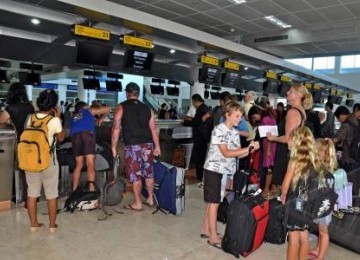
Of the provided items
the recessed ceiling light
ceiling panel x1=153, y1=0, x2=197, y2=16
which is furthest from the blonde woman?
the recessed ceiling light

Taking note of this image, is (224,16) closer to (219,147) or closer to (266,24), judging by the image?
(266,24)

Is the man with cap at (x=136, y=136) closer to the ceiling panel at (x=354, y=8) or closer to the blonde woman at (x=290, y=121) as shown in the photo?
the blonde woman at (x=290, y=121)

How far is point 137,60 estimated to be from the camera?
6.74 meters

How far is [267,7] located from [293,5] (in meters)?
0.54

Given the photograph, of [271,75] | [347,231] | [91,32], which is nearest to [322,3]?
[271,75]

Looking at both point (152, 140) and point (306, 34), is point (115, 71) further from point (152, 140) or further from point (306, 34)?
point (152, 140)

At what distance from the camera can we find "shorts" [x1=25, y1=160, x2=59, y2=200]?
3.00m

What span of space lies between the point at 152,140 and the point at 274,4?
4822 mm

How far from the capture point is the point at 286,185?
91.2 inches

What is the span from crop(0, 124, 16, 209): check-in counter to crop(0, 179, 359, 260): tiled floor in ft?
0.57

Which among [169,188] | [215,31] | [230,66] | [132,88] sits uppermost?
[215,31]

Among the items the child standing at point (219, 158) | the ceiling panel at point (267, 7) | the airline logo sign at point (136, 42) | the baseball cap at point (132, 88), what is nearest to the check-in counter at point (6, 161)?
the baseball cap at point (132, 88)

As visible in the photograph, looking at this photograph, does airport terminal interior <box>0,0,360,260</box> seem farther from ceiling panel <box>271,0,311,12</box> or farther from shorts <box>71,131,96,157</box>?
shorts <box>71,131,96,157</box>

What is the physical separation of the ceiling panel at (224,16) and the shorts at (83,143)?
16.5 feet
